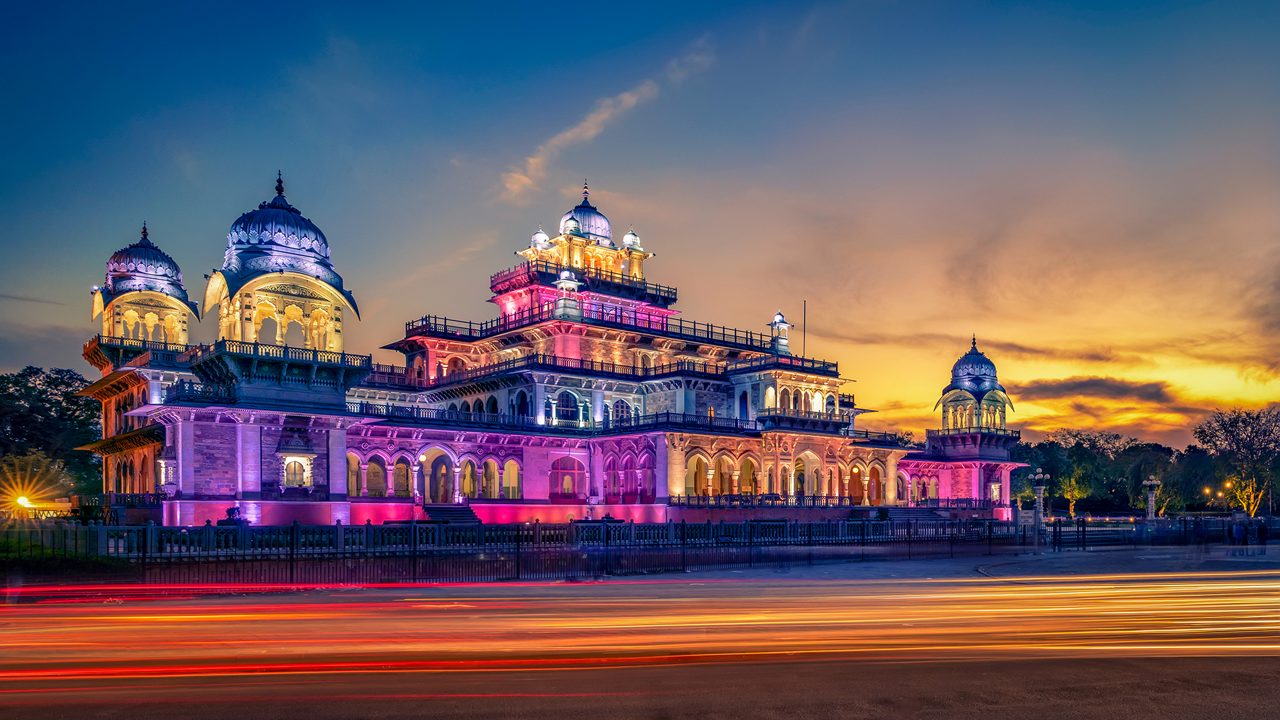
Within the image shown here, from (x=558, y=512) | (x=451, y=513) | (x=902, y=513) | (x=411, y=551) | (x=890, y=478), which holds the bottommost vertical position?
(x=902, y=513)

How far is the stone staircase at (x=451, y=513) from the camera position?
49.1 metres

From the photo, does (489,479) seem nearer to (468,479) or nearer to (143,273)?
(468,479)

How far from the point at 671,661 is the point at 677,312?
58567mm

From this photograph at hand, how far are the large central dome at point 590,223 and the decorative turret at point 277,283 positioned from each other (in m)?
24.5

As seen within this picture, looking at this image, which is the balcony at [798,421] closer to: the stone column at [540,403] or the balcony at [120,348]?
the stone column at [540,403]

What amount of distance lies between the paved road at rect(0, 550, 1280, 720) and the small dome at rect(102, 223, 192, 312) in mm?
35228

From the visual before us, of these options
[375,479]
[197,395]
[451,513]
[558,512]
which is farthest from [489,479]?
[197,395]

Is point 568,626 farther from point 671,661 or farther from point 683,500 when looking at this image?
point 683,500

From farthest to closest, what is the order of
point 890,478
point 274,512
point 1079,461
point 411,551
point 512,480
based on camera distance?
point 1079,461 < point 890,478 < point 512,480 < point 274,512 < point 411,551

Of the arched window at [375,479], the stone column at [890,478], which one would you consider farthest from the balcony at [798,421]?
the arched window at [375,479]

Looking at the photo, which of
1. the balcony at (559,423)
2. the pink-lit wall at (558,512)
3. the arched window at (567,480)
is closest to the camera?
the balcony at (559,423)

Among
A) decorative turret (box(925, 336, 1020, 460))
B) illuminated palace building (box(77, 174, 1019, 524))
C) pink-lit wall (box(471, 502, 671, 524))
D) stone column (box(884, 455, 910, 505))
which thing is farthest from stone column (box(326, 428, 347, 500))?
decorative turret (box(925, 336, 1020, 460))

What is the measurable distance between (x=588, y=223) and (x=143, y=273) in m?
28.1

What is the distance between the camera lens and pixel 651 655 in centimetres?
1272
